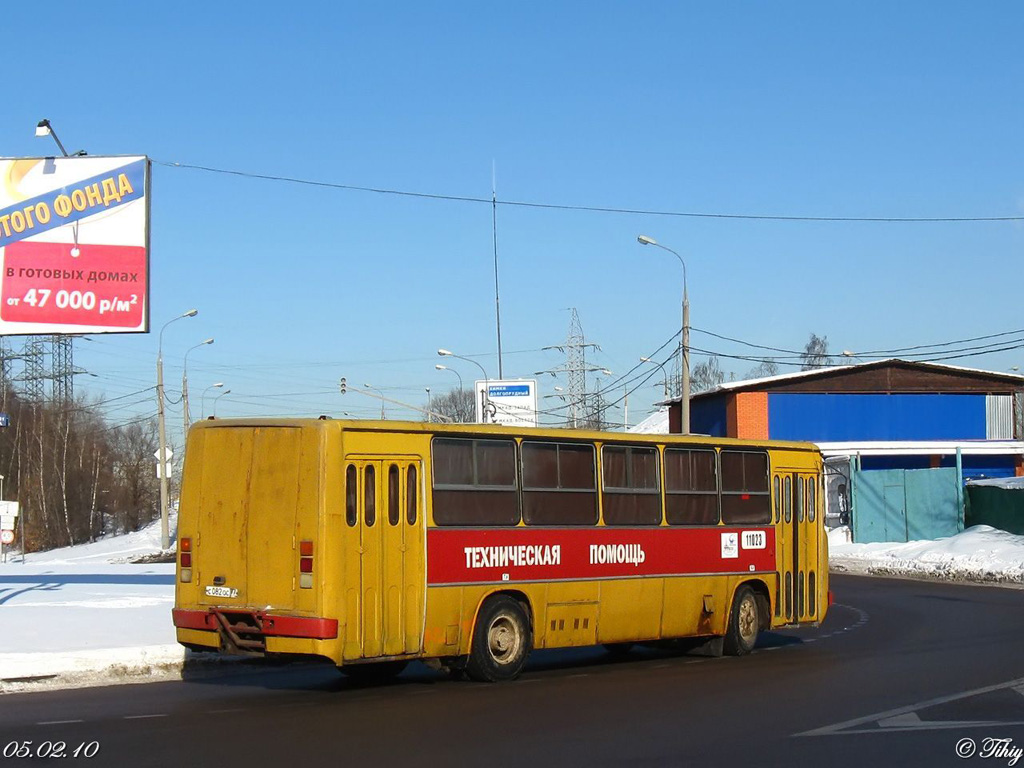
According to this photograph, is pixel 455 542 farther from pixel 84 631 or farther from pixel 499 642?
pixel 84 631

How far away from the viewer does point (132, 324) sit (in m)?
21.2

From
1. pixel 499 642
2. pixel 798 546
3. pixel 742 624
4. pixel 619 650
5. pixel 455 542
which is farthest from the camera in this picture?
pixel 798 546

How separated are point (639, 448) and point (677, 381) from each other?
101669 millimetres

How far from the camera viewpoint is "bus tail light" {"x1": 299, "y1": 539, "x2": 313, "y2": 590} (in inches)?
486

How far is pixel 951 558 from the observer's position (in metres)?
37.7

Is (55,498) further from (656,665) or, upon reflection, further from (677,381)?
(656,665)

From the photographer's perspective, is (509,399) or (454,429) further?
(509,399)

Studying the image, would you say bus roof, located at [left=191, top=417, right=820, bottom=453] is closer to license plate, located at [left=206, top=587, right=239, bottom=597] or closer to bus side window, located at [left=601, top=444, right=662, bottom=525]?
bus side window, located at [left=601, top=444, right=662, bottom=525]

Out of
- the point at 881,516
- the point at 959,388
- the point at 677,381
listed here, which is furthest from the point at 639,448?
the point at 677,381

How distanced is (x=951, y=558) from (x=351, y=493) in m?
29.1

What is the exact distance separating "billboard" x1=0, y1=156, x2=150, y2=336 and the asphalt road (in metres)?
8.09

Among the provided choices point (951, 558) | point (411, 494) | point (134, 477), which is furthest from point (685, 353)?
point (134, 477)

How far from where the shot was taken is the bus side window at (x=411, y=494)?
13234 mm

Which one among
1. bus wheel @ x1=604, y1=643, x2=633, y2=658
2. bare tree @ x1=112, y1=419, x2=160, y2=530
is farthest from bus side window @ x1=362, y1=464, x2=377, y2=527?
bare tree @ x1=112, y1=419, x2=160, y2=530
